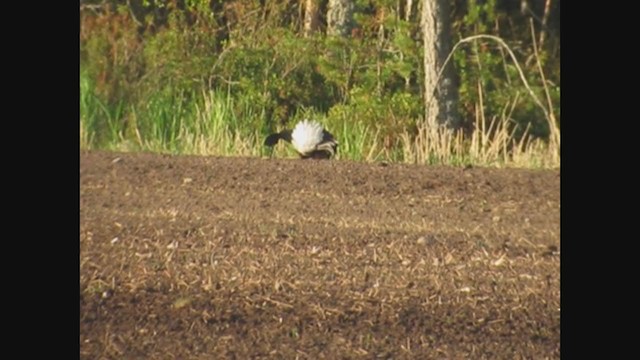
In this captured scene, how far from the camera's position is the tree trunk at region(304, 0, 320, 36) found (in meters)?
5.82

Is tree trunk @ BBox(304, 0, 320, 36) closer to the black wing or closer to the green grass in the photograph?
the green grass

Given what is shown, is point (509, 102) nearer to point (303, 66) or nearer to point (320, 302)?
point (303, 66)

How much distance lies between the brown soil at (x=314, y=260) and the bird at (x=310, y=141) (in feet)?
0.87

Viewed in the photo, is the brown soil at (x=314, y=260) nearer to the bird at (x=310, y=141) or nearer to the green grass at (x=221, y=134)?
the bird at (x=310, y=141)

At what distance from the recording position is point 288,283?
12.0ft

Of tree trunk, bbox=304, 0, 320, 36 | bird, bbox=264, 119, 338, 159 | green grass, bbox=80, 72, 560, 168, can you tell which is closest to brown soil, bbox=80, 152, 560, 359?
bird, bbox=264, 119, 338, 159

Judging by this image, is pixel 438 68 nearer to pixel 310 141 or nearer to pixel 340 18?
pixel 340 18

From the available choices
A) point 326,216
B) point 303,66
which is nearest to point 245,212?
point 326,216

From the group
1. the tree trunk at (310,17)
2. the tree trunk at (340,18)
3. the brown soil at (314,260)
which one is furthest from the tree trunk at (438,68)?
the brown soil at (314,260)

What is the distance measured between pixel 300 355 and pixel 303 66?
8.48ft

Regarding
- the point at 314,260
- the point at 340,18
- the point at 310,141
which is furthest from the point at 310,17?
the point at 314,260

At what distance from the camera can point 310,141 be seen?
5.03 metres

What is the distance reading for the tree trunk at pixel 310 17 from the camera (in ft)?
19.1

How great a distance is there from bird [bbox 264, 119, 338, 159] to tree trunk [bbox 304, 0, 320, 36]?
3.00 feet
